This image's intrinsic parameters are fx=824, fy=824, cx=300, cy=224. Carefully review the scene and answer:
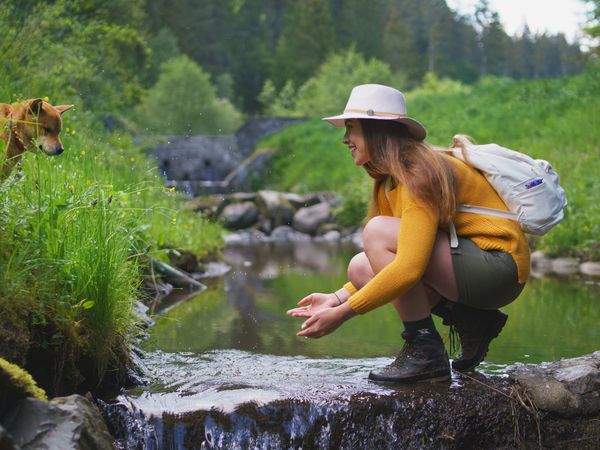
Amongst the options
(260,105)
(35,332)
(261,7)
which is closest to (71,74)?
(35,332)

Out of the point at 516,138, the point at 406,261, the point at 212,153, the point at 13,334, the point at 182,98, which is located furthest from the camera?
the point at 182,98

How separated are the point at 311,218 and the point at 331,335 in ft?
41.2

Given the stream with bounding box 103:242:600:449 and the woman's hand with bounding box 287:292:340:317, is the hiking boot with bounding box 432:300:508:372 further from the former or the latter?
the woman's hand with bounding box 287:292:340:317

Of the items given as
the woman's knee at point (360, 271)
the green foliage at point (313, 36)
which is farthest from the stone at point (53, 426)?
the green foliage at point (313, 36)

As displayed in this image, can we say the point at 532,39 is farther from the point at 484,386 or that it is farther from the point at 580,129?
the point at 484,386

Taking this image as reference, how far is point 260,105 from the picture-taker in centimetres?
5862

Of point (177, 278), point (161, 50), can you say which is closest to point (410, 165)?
point (177, 278)

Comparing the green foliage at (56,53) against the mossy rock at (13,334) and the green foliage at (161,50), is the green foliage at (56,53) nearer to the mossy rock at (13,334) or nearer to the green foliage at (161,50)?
the mossy rock at (13,334)

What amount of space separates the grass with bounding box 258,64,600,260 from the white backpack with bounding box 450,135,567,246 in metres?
6.96

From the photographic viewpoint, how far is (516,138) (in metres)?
16.9

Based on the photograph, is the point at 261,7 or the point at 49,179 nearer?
the point at 49,179

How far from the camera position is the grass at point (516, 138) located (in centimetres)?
1087

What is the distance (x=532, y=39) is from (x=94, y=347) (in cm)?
8019

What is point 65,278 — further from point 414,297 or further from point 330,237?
point 330,237
